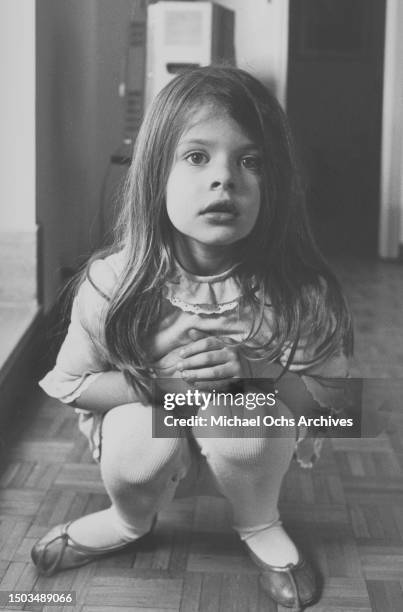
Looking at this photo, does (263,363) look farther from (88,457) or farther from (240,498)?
(88,457)

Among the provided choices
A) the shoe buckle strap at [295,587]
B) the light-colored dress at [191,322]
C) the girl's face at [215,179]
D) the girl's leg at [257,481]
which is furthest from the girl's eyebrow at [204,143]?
the shoe buckle strap at [295,587]

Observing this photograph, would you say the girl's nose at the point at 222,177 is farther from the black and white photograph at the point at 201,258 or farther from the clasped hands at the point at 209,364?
the clasped hands at the point at 209,364

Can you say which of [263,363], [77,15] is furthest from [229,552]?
[77,15]

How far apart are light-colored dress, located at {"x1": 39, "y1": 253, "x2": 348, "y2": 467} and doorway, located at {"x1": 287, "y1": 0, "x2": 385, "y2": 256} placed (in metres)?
0.08

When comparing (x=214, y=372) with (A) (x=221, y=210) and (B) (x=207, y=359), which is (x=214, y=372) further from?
(A) (x=221, y=210)

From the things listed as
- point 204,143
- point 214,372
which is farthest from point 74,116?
point 214,372

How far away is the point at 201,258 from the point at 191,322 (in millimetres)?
51

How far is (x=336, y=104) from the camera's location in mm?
750

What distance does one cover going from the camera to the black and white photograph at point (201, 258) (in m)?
0.70

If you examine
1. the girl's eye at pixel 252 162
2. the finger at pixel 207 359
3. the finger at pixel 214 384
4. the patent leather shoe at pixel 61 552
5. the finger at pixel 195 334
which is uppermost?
the girl's eye at pixel 252 162

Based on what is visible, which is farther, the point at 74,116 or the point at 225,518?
the point at 225,518

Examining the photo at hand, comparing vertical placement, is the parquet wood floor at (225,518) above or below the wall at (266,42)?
below

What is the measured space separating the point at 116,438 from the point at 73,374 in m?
0.06

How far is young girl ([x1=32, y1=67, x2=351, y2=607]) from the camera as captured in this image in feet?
2.23
